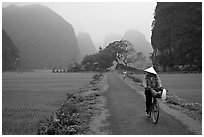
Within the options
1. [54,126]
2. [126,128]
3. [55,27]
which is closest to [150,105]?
[126,128]

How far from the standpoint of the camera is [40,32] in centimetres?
1548

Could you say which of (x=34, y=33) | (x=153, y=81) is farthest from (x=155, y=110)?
(x=34, y=33)

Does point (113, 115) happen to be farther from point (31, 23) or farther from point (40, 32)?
point (40, 32)

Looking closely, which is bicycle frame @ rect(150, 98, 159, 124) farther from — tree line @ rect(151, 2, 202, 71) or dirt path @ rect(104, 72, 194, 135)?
tree line @ rect(151, 2, 202, 71)

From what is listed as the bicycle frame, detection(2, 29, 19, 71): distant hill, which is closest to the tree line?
detection(2, 29, 19, 71): distant hill

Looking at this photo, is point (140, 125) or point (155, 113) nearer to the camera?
point (140, 125)

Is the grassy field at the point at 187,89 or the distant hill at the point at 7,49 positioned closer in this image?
the distant hill at the point at 7,49

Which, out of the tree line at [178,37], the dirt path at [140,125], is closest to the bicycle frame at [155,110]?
the dirt path at [140,125]

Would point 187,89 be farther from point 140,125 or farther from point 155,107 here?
point 140,125

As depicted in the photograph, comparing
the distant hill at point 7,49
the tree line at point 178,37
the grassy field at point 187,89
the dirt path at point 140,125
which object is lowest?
the grassy field at point 187,89

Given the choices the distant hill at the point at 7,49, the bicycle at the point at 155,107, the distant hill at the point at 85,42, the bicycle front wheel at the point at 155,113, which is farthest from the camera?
the distant hill at the point at 85,42

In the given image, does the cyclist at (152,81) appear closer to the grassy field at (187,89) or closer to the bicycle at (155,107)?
the bicycle at (155,107)

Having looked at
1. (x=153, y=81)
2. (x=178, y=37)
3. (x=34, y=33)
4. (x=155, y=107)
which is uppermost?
(x=178, y=37)

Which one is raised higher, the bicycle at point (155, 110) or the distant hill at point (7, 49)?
the distant hill at point (7, 49)
